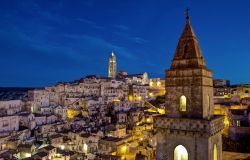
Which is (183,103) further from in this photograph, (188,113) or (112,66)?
(112,66)

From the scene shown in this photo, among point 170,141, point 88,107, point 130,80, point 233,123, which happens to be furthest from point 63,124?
point 130,80

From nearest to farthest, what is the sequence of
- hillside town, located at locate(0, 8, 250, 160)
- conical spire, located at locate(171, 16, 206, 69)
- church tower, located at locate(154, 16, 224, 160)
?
church tower, located at locate(154, 16, 224, 160), hillside town, located at locate(0, 8, 250, 160), conical spire, located at locate(171, 16, 206, 69)

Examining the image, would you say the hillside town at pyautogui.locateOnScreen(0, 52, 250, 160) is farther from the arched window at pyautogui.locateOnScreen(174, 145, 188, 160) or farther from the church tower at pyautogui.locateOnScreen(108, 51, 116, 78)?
the church tower at pyautogui.locateOnScreen(108, 51, 116, 78)

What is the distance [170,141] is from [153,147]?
24.5 meters

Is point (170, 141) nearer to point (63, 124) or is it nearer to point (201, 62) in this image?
point (201, 62)

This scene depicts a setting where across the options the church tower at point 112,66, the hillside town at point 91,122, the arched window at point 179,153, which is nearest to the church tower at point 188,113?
the arched window at point 179,153

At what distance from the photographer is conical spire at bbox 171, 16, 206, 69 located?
10594 millimetres

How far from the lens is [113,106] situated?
63625 mm

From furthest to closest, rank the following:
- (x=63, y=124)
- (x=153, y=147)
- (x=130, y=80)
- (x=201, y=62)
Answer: (x=130, y=80), (x=63, y=124), (x=153, y=147), (x=201, y=62)

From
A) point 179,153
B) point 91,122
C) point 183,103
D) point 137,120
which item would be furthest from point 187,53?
point 91,122

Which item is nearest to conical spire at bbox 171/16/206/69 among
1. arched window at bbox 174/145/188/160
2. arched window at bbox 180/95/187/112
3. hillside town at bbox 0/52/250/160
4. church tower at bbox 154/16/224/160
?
church tower at bbox 154/16/224/160

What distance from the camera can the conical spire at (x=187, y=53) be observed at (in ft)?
34.8

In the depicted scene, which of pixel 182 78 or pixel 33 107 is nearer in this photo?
pixel 182 78

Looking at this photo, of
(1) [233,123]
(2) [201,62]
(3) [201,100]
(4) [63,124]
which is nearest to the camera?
(3) [201,100]
